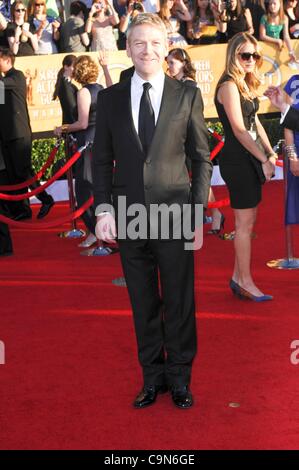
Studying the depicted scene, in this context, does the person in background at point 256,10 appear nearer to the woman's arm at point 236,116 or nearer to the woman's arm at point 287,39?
the woman's arm at point 287,39

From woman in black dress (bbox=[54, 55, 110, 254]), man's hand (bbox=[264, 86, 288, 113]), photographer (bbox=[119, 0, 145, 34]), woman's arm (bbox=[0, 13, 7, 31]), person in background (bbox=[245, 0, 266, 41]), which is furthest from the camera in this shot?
person in background (bbox=[245, 0, 266, 41])

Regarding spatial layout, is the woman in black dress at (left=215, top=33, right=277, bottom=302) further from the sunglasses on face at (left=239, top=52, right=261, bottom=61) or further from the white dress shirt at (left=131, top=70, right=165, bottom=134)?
the white dress shirt at (left=131, top=70, right=165, bottom=134)

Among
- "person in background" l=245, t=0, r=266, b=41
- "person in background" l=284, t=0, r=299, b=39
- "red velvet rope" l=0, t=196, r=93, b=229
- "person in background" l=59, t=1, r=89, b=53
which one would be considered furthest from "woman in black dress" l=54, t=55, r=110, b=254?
"person in background" l=284, t=0, r=299, b=39

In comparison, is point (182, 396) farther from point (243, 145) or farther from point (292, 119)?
point (292, 119)

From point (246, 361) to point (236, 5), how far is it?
8764mm

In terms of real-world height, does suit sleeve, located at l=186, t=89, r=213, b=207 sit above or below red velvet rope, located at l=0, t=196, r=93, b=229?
above

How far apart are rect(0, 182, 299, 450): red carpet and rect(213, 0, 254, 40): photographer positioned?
20.0ft

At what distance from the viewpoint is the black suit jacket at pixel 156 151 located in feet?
12.7

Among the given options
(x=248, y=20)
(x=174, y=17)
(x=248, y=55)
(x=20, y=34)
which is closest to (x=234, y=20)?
(x=248, y=20)

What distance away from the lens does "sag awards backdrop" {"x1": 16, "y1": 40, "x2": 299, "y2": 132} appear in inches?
437

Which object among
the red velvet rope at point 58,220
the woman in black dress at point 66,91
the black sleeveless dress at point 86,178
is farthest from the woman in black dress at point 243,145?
the woman in black dress at point 66,91

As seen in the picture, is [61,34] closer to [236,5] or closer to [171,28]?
[171,28]

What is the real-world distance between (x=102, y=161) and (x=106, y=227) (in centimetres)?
31
